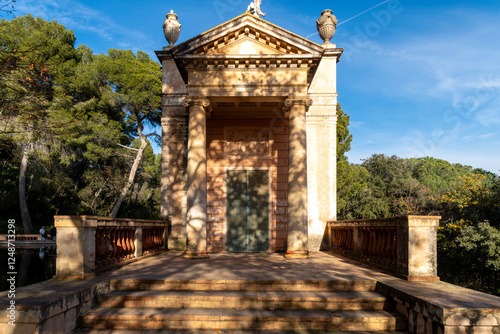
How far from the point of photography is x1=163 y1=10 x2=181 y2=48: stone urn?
11.5 m

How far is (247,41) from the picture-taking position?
9617 mm

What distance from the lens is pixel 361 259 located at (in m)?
7.49

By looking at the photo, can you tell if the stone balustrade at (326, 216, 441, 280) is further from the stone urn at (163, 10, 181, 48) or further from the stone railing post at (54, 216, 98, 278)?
the stone urn at (163, 10, 181, 48)

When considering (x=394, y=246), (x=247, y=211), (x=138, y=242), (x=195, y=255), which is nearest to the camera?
(x=394, y=246)

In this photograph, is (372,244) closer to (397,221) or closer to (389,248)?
(389,248)

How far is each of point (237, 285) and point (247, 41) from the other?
722cm

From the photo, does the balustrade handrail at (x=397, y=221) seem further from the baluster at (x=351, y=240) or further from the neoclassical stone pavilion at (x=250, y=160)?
the neoclassical stone pavilion at (x=250, y=160)

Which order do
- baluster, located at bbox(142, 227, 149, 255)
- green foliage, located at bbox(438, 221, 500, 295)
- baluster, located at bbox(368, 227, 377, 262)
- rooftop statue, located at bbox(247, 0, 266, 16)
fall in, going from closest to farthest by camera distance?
baluster, located at bbox(368, 227, 377, 262)
baluster, located at bbox(142, 227, 149, 255)
rooftop statue, located at bbox(247, 0, 266, 16)
green foliage, located at bbox(438, 221, 500, 295)

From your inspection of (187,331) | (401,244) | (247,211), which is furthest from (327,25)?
(187,331)

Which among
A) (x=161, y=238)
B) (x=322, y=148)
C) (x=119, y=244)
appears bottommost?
(x=161, y=238)

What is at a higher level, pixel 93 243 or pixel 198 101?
pixel 198 101

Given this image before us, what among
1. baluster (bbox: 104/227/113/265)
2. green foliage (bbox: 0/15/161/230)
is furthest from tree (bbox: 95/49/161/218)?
baluster (bbox: 104/227/113/265)

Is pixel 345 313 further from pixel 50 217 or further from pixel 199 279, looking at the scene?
pixel 50 217

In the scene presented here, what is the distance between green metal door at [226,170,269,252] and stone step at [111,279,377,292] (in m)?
5.88
